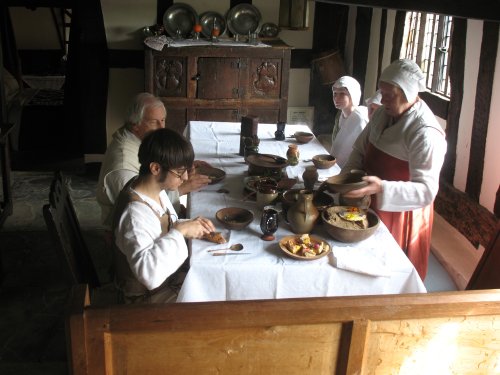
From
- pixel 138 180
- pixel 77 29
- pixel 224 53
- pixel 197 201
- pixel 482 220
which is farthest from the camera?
pixel 77 29

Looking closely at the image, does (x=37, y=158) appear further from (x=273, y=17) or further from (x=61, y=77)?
(x=273, y=17)

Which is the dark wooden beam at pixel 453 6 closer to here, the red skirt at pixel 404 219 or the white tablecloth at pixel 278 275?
the red skirt at pixel 404 219

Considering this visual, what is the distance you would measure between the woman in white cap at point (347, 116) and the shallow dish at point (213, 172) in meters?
1.29

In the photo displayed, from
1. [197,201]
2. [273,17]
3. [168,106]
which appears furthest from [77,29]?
[197,201]

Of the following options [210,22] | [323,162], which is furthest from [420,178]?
[210,22]

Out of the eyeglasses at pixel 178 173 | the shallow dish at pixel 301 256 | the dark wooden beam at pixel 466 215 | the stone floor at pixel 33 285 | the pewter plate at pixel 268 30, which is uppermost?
the pewter plate at pixel 268 30

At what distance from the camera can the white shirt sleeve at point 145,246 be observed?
2.26 meters

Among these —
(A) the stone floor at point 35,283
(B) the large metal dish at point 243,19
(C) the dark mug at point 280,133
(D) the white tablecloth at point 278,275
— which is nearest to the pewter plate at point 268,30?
(B) the large metal dish at point 243,19

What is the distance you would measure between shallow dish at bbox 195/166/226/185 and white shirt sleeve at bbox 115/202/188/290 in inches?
49.0

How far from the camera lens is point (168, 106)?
6453 mm

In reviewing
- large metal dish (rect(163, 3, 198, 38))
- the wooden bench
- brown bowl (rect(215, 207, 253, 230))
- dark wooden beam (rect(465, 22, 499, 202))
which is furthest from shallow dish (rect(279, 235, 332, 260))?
large metal dish (rect(163, 3, 198, 38))

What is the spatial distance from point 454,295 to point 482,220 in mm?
2736

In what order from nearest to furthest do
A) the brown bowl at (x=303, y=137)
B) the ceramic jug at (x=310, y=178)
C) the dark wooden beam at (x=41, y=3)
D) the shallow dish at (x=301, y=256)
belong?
the shallow dish at (x=301, y=256) < the ceramic jug at (x=310, y=178) < the brown bowl at (x=303, y=137) < the dark wooden beam at (x=41, y=3)

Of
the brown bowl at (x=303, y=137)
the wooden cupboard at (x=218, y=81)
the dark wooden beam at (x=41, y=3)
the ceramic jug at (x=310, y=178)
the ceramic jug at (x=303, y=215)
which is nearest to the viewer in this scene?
the ceramic jug at (x=303, y=215)
